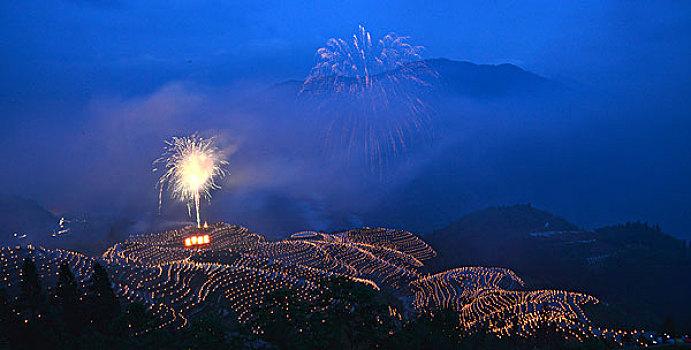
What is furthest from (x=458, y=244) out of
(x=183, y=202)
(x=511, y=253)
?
(x=183, y=202)

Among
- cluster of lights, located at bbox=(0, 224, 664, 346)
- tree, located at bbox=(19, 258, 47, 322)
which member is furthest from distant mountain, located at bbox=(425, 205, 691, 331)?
tree, located at bbox=(19, 258, 47, 322)

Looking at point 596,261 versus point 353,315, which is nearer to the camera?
point 353,315

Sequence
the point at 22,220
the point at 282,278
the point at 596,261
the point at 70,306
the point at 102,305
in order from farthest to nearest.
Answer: the point at 22,220
the point at 596,261
the point at 282,278
the point at 102,305
the point at 70,306

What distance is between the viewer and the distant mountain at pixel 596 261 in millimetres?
80375

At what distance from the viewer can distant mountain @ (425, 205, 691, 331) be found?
80375 mm

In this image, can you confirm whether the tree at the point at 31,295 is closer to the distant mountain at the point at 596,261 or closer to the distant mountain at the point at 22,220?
the distant mountain at the point at 596,261

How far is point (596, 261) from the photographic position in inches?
4112

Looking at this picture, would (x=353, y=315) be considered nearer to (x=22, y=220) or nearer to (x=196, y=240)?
(x=196, y=240)

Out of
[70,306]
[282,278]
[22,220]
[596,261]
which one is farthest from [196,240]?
[596,261]

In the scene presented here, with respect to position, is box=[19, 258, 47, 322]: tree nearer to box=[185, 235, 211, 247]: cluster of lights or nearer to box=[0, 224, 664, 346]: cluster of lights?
box=[0, 224, 664, 346]: cluster of lights

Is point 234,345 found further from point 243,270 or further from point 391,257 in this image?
point 391,257

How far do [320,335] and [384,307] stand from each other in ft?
12.8

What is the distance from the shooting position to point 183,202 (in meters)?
156

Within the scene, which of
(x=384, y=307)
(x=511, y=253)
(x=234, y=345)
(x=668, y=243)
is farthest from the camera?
(x=668, y=243)
